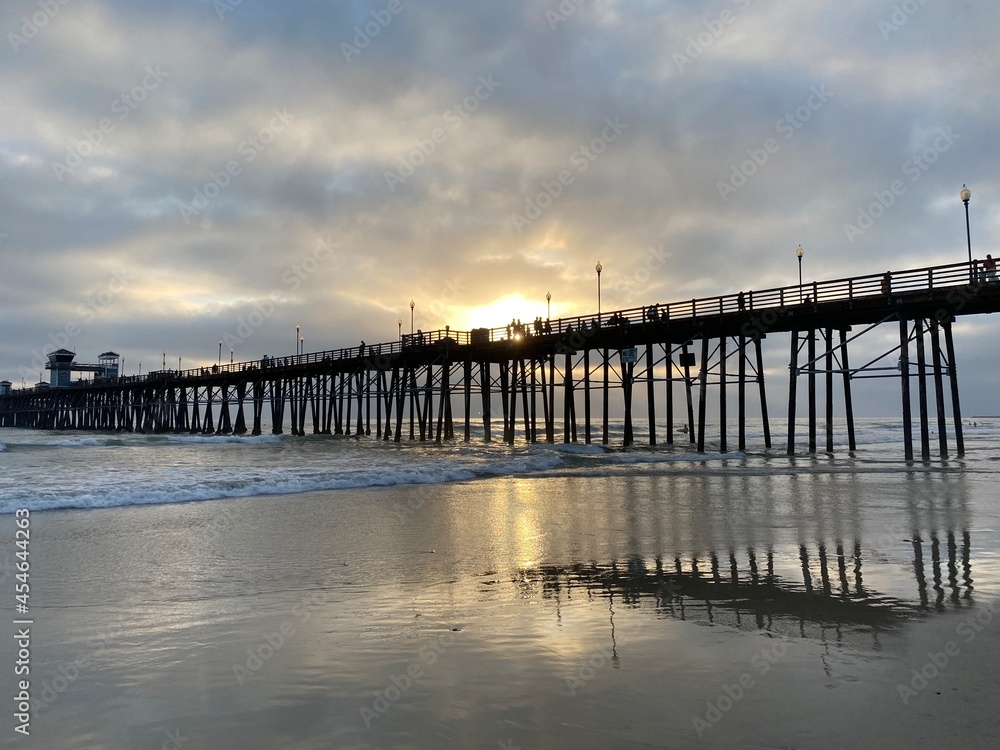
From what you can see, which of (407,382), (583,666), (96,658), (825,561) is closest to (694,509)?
(825,561)

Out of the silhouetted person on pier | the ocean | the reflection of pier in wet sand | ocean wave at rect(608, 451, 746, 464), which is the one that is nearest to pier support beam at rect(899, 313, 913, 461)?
the silhouetted person on pier

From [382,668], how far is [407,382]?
144 feet

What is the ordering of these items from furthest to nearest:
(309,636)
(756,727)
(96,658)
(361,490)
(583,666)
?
1. (361,490)
2. (309,636)
3. (96,658)
4. (583,666)
5. (756,727)

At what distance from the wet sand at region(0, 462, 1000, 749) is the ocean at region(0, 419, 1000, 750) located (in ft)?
0.07

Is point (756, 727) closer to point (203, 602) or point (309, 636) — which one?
point (309, 636)

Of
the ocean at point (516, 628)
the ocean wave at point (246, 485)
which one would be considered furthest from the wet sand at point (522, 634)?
the ocean wave at point (246, 485)

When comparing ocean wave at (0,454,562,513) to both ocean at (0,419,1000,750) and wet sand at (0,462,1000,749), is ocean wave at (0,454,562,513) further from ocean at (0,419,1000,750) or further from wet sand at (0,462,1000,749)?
wet sand at (0,462,1000,749)

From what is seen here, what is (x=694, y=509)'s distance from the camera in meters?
11.2

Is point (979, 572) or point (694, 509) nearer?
point (979, 572)

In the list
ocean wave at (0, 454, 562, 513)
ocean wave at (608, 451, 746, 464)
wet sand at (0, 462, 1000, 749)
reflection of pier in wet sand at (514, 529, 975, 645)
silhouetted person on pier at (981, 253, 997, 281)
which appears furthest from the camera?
→ ocean wave at (608, 451, 746, 464)

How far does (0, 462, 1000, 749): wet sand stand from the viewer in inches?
123

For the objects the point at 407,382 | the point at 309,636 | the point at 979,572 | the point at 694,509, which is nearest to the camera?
the point at 309,636

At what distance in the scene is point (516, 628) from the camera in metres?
4.71

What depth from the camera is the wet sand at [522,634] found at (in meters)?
3.14
